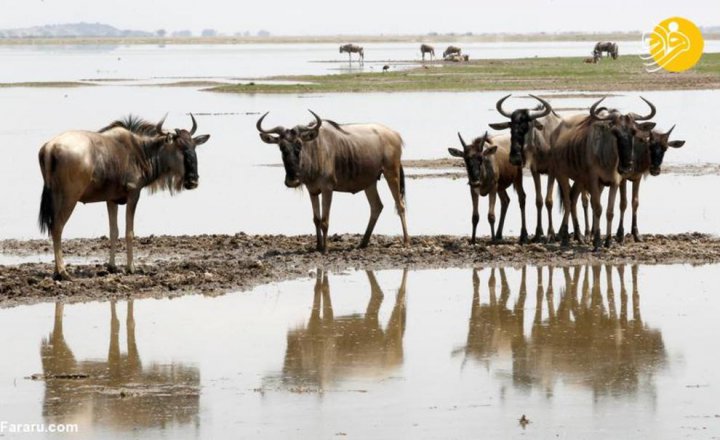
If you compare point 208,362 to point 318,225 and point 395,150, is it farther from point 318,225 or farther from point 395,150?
point 395,150

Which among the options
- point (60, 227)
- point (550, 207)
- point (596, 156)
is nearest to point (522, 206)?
point (550, 207)

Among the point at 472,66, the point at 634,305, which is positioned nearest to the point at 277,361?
A: the point at 634,305

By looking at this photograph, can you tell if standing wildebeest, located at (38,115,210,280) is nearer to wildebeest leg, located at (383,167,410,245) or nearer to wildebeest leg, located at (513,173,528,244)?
wildebeest leg, located at (383,167,410,245)

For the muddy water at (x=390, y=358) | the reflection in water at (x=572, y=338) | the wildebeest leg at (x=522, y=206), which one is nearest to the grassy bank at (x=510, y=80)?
the wildebeest leg at (x=522, y=206)

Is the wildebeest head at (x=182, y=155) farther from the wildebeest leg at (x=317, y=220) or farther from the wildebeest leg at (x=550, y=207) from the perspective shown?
the wildebeest leg at (x=550, y=207)

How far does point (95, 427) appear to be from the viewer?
8.87 m

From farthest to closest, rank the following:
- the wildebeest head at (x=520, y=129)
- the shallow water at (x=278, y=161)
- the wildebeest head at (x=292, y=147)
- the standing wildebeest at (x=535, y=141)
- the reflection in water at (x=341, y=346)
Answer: the shallow water at (x=278, y=161) → the standing wildebeest at (x=535, y=141) → the wildebeest head at (x=520, y=129) → the wildebeest head at (x=292, y=147) → the reflection in water at (x=341, y=346)

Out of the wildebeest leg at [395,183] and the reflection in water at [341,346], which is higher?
the wildebeest leg at [395,183]

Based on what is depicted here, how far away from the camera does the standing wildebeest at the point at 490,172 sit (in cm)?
1633

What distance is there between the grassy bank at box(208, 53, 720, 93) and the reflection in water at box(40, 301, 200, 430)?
4066cm

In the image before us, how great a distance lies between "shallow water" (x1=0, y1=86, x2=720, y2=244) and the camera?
18.4 metres

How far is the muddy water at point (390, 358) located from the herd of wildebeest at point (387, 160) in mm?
1596

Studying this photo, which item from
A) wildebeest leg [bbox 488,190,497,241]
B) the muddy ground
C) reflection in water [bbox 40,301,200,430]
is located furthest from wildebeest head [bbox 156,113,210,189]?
wildebeest leg [bbox 488,190,497,241]

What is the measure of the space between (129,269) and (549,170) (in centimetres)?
552
